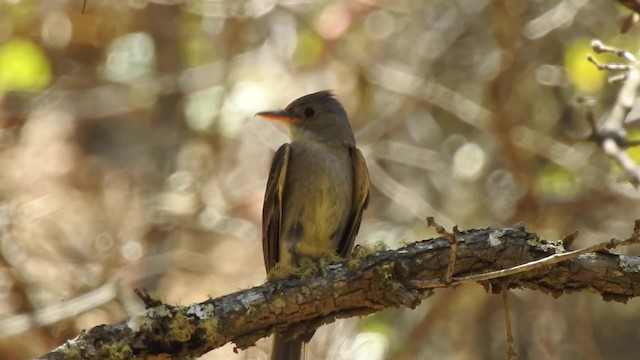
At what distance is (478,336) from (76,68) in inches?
137

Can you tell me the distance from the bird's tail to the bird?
51 cm

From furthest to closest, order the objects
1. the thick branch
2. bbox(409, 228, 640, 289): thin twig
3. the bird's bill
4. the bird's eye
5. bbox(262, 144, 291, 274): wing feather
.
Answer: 1. the bird's eye
2. the bird's bill
3. bbox(262, 144, 291, 274): wing feather
4. the thick branch
5. bbox(409, 228, 640, 289): thin twig

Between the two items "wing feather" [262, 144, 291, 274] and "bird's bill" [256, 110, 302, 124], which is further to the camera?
A: "bird's bill" [256, 110, 302, 124]

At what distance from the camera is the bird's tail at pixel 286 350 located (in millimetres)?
4688

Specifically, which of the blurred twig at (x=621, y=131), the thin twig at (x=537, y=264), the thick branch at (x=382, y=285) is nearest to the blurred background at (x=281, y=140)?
the blurred twig at (x=621, y=131)

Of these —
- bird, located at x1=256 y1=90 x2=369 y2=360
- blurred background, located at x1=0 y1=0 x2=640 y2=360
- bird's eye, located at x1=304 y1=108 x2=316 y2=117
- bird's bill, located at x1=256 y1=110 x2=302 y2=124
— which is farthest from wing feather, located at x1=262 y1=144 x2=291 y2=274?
blurred background, located at x1=0 y1=0 x2=640 y2=360

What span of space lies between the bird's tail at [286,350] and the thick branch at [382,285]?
0.77 metres

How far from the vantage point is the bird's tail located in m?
4.69

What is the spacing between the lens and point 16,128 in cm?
682

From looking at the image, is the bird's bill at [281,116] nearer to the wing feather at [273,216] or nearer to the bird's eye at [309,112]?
the bird's eye at [309,112]

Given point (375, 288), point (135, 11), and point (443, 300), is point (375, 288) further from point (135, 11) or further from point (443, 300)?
point (135, 11)

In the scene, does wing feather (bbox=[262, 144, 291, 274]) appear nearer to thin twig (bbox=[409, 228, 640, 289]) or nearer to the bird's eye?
the bird's eye

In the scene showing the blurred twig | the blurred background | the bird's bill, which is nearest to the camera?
the blurred twig

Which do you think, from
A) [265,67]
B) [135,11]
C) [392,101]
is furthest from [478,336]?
[135,11]
